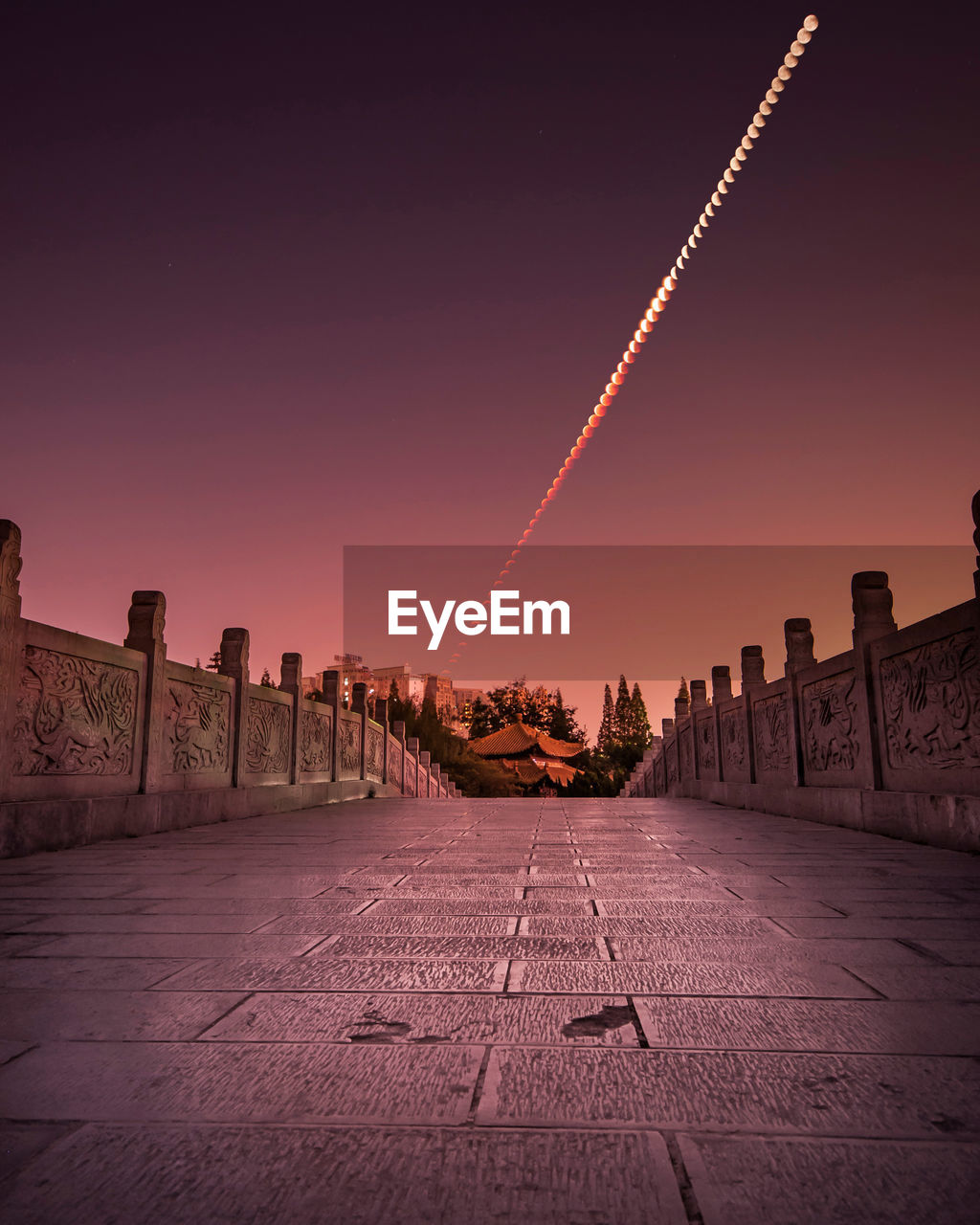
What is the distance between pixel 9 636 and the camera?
5.72 m

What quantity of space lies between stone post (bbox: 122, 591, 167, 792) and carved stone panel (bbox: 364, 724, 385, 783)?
938cm

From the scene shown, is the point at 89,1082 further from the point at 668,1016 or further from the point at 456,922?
the point at 456,922

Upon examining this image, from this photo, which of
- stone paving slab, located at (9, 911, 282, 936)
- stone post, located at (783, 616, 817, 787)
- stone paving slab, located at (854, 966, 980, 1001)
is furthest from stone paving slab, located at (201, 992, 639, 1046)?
stone post, located at (783, 616, 817, 787)

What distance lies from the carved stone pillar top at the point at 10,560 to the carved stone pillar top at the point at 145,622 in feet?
6.18

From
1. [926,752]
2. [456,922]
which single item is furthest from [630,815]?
[456,922]

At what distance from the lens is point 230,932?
3.06 m

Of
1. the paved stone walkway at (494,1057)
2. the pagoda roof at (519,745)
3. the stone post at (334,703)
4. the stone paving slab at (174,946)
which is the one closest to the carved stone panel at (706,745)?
the stone post at (334,703)

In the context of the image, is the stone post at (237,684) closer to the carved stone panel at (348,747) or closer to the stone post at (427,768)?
the carved stone panel at (348,747)

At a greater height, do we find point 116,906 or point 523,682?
point 523,682

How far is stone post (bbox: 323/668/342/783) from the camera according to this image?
14453 millimetres

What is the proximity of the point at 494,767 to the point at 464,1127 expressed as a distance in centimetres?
3789

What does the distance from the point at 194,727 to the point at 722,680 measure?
887cm

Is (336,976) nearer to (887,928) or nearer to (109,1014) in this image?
(109,1014)

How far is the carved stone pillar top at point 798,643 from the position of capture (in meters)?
9.14
